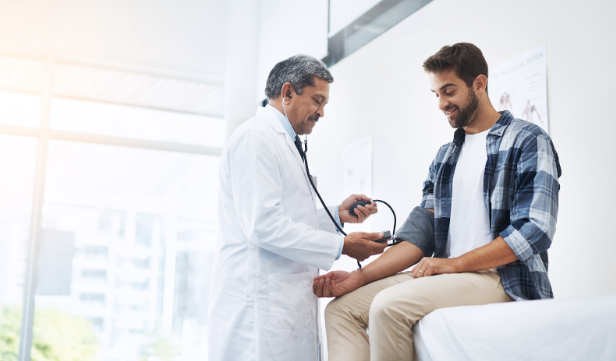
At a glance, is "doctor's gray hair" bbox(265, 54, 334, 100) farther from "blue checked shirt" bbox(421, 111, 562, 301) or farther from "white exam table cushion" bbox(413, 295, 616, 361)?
"white exam table cushion" bbox(413, 295, 616, 361)

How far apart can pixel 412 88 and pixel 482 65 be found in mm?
1037

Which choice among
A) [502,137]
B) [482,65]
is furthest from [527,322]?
[482,65]

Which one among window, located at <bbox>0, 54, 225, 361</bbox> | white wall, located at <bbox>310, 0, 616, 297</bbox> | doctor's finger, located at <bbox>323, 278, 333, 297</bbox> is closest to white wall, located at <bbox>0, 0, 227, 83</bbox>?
window, located at <bbox>0, 54, 225, 361</bbox>

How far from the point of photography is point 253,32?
4.69 meters

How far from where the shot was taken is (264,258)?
160 centimetres

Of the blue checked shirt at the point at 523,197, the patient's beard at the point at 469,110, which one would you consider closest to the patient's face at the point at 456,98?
the patient's beard at the point at 469,110

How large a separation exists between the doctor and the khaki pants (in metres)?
0.18

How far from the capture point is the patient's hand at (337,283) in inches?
60.1

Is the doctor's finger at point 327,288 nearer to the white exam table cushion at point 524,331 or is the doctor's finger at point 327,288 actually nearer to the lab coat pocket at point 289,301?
the lab coat pocket at point 289,301

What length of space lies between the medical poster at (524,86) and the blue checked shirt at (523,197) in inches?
18.2

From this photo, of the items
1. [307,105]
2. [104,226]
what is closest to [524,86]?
[307,105]

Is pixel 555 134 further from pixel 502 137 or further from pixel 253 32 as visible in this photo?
pixel 253 32

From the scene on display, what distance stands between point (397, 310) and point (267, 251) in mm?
520

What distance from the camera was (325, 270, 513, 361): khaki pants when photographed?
1.23 m
